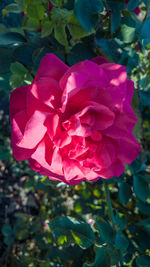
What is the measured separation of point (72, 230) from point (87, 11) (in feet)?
1.90

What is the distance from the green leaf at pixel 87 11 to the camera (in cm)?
53

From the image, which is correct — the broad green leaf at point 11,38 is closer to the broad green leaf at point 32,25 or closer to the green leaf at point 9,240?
the broad green leaf at point 32,25

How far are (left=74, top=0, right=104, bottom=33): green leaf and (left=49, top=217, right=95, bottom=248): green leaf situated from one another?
53 cm

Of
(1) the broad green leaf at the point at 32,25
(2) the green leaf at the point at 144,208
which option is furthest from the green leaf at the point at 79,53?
(2) the green leaf at the point at 144,208

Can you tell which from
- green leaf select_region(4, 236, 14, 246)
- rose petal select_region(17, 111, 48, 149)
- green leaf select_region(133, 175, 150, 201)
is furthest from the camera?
green leaf select_region(4, 236, 14, 246)

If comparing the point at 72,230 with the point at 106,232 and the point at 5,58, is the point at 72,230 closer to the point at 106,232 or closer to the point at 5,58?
the point at 106,232

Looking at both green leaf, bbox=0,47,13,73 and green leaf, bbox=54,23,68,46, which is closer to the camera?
green leaf, bbox=54,23,68,46

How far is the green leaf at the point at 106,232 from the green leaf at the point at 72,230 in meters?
0.03

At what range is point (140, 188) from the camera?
0.88 m

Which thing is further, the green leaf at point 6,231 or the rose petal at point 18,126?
the green leaf at point 6,231

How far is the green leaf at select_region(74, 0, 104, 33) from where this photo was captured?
20.8 inches

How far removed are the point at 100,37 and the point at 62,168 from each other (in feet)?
1.26

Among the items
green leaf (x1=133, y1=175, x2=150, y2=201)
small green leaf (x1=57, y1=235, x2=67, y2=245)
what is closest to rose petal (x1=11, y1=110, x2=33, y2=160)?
small green leaf (x1=57, y1=235, x2=67, y2=245)

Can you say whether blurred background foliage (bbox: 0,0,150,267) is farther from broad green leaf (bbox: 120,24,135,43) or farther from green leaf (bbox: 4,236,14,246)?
green leaf (bbox: 4,236,14,246)
